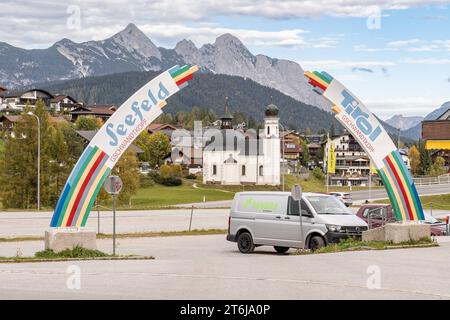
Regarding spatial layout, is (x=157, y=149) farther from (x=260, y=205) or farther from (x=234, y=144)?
(x=260, y=205)

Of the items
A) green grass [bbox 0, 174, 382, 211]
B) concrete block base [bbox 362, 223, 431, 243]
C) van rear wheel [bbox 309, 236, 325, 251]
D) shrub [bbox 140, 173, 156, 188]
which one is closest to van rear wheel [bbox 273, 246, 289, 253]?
van rear wheel [bbox 309, 236, 325, 251]

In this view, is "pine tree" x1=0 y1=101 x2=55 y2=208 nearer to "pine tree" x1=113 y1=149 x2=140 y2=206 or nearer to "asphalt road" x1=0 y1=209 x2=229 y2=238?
"pine tree" x1=113 y1=149 x2=140 y2=206

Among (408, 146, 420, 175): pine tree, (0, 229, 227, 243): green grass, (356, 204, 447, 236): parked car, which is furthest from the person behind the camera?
(408, 146, 420, 175): pine tree

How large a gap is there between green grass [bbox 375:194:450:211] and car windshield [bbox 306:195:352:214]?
47779 mm

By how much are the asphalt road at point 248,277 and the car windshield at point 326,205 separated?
2029 millimetres

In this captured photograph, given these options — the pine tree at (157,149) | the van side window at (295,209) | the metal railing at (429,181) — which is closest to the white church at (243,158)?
the pine tree at (157,149)

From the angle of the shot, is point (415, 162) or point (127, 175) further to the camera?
point (415, 162)

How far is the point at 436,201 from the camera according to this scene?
80500 millimetres

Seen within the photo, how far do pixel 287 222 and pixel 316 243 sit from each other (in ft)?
3.66

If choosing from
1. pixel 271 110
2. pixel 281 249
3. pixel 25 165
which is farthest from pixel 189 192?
pixel 281 249

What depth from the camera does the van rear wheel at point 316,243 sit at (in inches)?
977

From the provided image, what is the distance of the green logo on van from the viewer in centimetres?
2597

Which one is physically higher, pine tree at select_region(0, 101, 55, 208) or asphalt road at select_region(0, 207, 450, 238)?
pine tree at select_region(0, 101, 55, 208)
